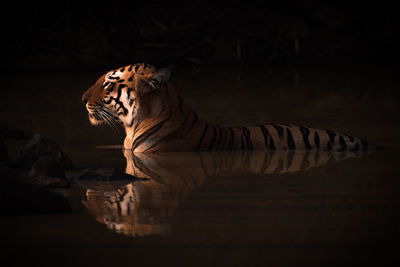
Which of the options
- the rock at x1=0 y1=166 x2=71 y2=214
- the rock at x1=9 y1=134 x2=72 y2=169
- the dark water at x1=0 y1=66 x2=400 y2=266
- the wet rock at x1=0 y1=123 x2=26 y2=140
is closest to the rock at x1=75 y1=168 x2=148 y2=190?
the dark water at x1=0 y1=66 x2=400 y2=266

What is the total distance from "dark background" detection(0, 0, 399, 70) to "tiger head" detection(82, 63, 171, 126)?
809 centimetres

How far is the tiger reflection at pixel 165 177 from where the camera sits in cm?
308

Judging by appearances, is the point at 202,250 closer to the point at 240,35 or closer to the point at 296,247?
the point at 296,247

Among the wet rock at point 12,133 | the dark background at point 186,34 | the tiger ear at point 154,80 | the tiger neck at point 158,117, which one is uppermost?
the dark background at point 186,34

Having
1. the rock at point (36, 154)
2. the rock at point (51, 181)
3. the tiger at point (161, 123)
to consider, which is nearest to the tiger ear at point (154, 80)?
the tiger at point (161, 123)

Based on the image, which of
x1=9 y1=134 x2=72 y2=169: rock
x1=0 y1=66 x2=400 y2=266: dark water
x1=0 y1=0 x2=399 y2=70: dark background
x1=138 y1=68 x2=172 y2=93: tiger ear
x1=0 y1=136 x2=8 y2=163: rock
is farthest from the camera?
x1=0 y1=0 x2=399 y2=70: dark background

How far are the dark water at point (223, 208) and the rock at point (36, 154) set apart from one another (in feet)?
0.39

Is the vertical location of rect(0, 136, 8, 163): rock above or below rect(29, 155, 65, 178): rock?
above

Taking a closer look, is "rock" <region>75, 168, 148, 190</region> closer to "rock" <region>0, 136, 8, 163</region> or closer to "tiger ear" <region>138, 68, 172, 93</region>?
"rock" <region>0, 136, 8, 163</region>

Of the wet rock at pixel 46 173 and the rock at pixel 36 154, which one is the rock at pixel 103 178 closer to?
the wet rock at pixel 46 173

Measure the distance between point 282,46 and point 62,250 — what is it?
11.3 meters

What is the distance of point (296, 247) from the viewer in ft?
8.71

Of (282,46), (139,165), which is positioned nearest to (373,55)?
(282,46)

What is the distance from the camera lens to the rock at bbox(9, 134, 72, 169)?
4367 mm
